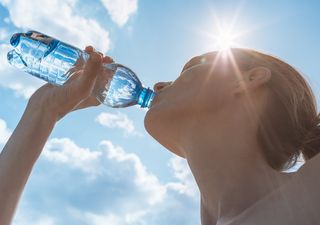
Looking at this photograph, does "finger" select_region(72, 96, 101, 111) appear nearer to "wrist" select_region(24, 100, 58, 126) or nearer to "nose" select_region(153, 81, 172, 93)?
"wrist" select_region(24, 100, 58, 126)

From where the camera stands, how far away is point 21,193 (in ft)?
8.17

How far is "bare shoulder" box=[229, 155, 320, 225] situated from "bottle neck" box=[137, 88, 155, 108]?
170cm

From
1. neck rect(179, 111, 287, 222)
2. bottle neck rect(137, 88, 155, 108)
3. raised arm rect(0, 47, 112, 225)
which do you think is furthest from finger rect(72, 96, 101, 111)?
neck rect(179, 111, 287, 222)

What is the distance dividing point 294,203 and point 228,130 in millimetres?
681

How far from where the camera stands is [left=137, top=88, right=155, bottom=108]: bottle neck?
3398 millimetres

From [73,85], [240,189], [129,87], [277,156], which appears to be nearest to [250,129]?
[277,156]

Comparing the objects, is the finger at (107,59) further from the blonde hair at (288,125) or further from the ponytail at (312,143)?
the ponytail at (312,143)

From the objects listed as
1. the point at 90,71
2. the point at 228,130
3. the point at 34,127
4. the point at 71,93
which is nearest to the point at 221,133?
the point at 228,130

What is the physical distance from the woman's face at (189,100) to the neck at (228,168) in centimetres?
8

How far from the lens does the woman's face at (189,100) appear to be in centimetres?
238

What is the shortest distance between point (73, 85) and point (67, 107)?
0.16 metres

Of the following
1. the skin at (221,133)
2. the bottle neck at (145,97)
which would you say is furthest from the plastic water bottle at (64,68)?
→ the skin at (221,133)

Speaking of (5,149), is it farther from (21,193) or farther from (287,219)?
(287,219)

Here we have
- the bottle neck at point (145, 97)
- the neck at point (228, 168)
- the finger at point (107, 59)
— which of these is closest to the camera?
the neck at point (228, 168)
